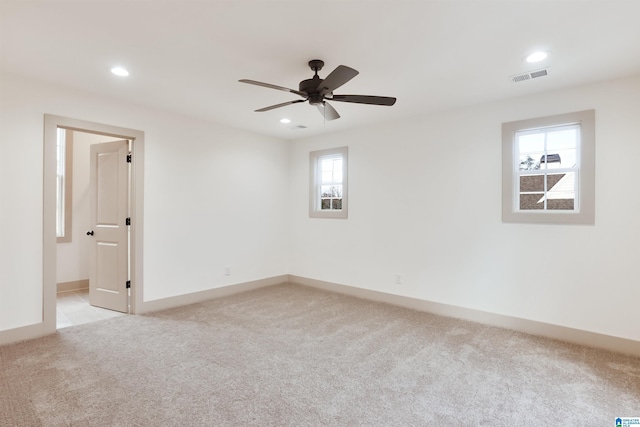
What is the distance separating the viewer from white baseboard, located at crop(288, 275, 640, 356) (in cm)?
305

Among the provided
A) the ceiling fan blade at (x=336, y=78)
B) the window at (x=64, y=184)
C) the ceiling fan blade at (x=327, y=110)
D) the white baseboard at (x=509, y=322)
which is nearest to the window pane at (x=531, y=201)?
the white baseboard at (x=509, y=322)

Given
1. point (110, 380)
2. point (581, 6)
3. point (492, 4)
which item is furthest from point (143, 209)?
point (581, 6)

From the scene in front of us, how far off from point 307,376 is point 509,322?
97.3 inches

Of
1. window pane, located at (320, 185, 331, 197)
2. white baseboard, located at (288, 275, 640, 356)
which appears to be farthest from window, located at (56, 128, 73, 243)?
white baseboard, located at (288, 275, 640, 356)

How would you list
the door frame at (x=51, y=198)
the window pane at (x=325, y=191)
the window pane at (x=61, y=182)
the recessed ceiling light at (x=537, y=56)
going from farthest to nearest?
the window pane at (x=325, y=191) < the window pane at (x=61, y=182) < the door frame at (x=51, y=198) < the recessed ceiling light at (x=537, y=56)

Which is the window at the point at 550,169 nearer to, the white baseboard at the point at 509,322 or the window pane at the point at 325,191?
the white baseboard at the point at 509,322

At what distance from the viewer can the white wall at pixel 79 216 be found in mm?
5207

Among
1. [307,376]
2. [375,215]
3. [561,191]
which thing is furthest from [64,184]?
[561,191]

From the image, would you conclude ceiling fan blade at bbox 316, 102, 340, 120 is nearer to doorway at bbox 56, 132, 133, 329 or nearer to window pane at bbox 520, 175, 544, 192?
window pane at bbox 520, 175, 544, 192

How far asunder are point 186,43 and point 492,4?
2141 mm

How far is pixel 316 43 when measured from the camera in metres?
2.46

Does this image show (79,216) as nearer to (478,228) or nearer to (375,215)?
(375,215)

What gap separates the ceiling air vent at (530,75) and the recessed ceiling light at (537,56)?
0.25 meters

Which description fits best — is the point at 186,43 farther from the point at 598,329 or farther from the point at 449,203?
the point at 598,329
